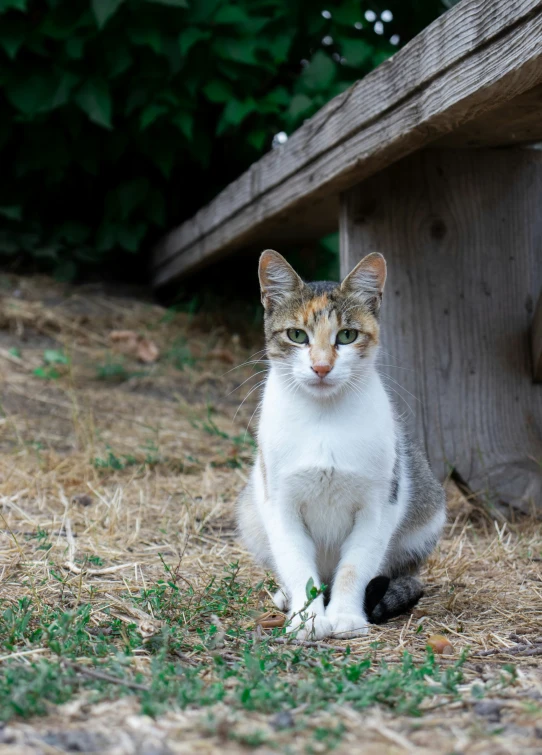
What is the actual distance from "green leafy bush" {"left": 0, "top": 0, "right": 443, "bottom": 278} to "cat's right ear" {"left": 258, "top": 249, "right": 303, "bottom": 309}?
2702mm

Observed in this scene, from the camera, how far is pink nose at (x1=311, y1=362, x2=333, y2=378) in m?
2.70

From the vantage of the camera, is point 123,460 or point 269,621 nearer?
point 269,621

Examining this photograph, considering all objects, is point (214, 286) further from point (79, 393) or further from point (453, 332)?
point (453, 332)

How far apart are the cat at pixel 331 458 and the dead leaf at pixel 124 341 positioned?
118 inches

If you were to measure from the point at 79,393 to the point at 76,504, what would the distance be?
1547mm

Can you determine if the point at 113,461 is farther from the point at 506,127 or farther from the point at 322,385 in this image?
the point at 506,127

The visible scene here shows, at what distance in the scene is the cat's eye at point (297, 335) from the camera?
2885 mm

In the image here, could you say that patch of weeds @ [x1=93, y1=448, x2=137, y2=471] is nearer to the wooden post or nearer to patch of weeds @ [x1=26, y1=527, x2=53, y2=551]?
patch of weeds @ [x1=26, y1=527, x2=53, y2=551]

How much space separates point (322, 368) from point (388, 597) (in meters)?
0.79

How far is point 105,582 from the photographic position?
2.80m

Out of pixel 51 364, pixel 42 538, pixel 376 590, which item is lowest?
pixel 376 590

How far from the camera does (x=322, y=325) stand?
111 inches

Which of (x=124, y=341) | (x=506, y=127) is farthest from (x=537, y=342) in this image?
(x=124, y=341)

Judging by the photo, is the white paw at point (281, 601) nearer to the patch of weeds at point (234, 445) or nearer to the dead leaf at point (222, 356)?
the patch of weeds at point (234, 445)
